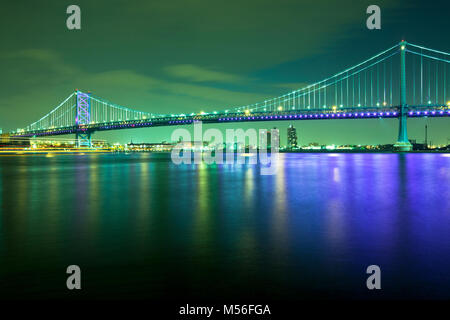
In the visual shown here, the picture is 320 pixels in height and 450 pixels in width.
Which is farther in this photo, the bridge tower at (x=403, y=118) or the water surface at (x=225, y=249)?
the bridge tower at (x=403, y=118)

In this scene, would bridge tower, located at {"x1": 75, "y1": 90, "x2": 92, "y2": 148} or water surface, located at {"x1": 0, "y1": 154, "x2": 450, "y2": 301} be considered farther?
bridge tower, located at {"x1": 75, "y1": 90, "x2": 92, "y2": 148}

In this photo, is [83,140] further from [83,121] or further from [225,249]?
[225,249]

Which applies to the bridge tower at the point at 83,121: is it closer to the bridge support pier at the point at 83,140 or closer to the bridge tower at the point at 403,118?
the bridge support pier at the point at 83,140

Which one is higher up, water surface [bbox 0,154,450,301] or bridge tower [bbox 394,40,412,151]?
bridge tower [bbox 394,40,412,151]

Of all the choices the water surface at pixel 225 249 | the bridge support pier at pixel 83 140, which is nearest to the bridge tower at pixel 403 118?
the water surface at pixel 225 249

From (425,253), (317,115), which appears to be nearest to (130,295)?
(425,253)

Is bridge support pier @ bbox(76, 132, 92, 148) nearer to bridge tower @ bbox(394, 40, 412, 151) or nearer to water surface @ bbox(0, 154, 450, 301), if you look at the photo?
bridge tower @ bbox(394, 40, 412, 151)

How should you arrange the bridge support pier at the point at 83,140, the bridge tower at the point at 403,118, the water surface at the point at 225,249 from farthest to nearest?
the bridge support pier at the point at 83,140
the bridge tower at the point at 403,118
the water surface at the point at 225,249

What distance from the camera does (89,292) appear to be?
11.6 ft

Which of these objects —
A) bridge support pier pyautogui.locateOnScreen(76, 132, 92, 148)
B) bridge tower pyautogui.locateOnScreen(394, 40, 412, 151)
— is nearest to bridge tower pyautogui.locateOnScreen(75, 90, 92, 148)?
bridge support pier pyautogui.locateOnScreen(76, 132, 92, 148)

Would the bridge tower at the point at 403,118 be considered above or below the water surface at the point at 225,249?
above

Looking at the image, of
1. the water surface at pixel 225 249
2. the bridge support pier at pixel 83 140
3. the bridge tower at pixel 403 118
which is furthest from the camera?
the bridge support pier at pixel 83 140

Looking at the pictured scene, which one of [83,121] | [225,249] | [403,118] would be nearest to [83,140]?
[83,121]
